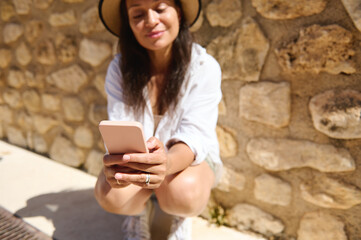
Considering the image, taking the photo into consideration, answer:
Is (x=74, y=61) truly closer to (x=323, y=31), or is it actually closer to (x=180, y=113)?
(x=180, y=113)

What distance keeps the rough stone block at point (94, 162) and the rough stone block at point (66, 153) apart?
0.25 ft

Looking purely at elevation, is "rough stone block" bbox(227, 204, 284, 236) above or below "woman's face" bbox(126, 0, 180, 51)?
below

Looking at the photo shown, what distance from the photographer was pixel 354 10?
112 centimetres

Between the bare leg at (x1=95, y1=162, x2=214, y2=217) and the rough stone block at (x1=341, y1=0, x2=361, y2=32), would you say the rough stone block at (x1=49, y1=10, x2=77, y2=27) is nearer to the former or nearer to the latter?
the bare leg at (x1=95, y1=162, x2=214, y2=217)

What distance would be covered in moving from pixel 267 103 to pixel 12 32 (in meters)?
2.03

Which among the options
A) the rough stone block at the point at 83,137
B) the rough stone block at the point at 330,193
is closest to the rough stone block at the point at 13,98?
the rough stone block at the point at 83,137

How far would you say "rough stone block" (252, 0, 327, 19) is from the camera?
1200mm

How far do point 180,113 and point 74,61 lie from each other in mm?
1083

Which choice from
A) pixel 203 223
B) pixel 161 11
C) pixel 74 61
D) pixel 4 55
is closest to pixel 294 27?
pixel 161 11

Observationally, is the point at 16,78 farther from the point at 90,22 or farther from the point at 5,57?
the point at 90,22

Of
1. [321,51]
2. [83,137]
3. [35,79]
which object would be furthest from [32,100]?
[321,51]

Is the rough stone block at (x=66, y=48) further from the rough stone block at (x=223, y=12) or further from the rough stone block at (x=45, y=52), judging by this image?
the rough stone block at (x=223, y=12)

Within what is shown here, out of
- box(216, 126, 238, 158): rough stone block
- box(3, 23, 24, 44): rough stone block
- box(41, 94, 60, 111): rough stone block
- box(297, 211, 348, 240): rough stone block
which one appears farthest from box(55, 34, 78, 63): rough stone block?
box(297, 211, 348, 240): rough stone block

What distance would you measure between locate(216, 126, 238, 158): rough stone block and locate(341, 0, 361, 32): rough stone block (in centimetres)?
71
